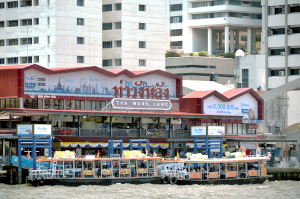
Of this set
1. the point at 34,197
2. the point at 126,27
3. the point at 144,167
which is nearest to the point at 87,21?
the point at 126,27

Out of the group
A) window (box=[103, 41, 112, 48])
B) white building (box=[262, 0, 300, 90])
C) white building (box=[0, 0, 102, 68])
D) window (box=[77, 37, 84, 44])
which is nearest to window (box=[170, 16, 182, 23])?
white building (box=[262, 0, 300, 90])

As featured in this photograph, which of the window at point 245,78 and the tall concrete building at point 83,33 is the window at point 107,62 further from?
the window at point 245,78

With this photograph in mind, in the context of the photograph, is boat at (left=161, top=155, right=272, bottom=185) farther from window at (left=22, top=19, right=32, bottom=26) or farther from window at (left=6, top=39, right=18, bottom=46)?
window at (left=6, top=39, right=18, bottom=46)

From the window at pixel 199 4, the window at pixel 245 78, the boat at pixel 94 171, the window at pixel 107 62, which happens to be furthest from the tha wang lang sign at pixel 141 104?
the window at pixel 199 4

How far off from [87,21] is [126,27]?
7346mm

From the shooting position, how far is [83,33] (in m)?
105

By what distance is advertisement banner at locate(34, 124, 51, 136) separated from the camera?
64.9 m

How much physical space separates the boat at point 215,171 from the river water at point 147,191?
1234mm

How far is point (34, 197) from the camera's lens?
182 ft

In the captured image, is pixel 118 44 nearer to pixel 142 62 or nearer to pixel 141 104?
pixel 142 62

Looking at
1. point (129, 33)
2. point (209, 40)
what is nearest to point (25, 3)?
point (129, 33)

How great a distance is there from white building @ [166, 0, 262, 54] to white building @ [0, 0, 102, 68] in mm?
58548

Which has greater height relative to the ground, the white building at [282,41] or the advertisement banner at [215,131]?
the white building at [282,41]

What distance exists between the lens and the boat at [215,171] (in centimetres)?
6662
